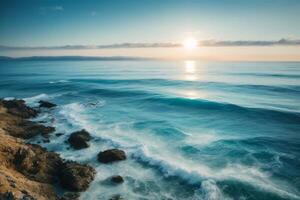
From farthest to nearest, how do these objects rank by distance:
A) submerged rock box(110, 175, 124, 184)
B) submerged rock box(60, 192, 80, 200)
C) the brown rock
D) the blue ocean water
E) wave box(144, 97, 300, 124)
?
wave box(144, 97, 300, 124)
submerged rock box(110, 175, 124, 184)
the blue ocean water
the brown rock
submerged rock box(60, 192, 80, 200)

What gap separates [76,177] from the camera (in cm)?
1611

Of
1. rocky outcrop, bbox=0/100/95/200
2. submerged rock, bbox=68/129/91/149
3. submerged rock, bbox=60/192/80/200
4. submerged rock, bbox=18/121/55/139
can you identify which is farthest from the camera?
submerged rock, bbox=18/121/55/139

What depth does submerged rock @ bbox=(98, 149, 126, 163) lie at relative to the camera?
66.1 feet

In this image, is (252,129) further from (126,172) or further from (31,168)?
(31,168)

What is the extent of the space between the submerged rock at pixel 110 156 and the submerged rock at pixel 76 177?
7.86 ft

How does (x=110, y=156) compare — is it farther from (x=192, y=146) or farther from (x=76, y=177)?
(x=192, y=146)

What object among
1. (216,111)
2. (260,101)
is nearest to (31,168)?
(216,111)

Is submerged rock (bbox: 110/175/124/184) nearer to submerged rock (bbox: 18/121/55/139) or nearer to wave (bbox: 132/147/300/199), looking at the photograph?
wave (bbox: 132/147/300/199)

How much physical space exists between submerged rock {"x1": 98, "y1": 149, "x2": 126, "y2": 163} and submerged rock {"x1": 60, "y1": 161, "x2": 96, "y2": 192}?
2395 millimetres

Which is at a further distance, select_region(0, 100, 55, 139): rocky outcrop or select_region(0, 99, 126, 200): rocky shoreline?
select_region(0, 100, 55, 139): rocky outcrop

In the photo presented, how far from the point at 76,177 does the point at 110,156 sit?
14.8 ft

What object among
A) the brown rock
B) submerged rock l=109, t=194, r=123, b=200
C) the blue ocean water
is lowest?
the blue ocean water

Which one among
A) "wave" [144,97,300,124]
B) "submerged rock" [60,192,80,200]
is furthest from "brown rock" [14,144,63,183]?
"wave" [144,97,300,124]

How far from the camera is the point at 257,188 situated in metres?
16.5
